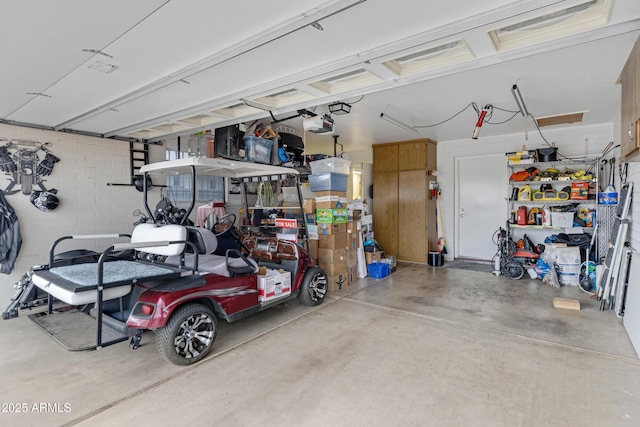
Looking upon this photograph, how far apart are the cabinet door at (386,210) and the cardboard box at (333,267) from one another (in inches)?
105

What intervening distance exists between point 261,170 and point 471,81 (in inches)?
106

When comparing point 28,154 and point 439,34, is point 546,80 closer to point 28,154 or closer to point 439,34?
point 439,34

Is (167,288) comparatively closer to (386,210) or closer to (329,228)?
(329,228)

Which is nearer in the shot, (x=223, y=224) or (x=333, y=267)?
(x=223, y=224)

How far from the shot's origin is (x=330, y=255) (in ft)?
17.0

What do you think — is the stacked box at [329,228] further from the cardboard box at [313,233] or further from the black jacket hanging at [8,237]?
the black jacket hanging at [8,237]

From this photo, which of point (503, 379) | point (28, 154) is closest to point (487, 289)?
point (503, 379)

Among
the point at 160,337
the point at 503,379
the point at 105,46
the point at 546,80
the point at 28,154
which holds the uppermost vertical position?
the point at 546,80

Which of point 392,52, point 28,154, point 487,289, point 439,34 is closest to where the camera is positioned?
point 439,34

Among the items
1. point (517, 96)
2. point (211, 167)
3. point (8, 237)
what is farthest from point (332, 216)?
point (8, 237)

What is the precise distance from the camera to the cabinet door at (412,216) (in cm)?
726

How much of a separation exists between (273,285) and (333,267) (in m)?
1.69

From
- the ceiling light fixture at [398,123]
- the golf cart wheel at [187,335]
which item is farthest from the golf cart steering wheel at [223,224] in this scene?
the ceiling light fixture at [398,123]

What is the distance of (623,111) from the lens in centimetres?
289
